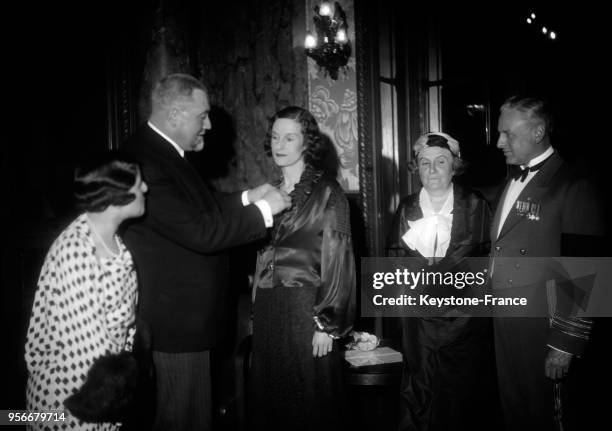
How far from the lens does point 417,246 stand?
7.72 ft

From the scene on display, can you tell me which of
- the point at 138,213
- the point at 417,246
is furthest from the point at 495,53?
the point at 138,213

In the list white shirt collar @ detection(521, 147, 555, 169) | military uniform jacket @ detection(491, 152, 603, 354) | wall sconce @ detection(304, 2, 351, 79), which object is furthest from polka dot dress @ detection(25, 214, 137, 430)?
wall sconce @ detection(304, 2, 351, 79)

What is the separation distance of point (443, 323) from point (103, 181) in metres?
1.70

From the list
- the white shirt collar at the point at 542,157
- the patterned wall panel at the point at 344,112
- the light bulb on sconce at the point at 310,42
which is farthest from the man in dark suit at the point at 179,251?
the light bulb on sconce at the point at 310,42

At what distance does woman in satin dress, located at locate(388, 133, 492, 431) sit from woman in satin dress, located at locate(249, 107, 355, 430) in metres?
0.39

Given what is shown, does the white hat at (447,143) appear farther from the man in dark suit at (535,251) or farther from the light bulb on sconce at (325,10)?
the light bulb on sconce at (325,10)

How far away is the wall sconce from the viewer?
3344 millimetres

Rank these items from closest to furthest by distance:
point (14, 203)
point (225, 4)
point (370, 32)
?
point (14, 203) → point (370, 32) → point (225, 4)

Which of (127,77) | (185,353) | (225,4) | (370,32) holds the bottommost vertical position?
(185,353)

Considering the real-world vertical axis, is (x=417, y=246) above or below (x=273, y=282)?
above

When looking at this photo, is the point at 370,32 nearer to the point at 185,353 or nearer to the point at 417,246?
the point at 417,246

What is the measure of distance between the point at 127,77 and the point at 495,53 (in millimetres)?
2770

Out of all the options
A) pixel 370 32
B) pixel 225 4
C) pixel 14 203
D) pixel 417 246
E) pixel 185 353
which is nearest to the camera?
pixel 185 353

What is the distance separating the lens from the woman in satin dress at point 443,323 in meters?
2.24
